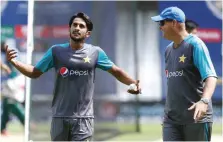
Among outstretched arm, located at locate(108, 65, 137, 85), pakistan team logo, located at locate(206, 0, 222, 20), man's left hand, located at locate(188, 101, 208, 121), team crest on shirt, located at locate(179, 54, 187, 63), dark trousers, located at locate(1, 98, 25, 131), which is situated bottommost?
man's left hand, located at locate(188, 101, 208, 121)

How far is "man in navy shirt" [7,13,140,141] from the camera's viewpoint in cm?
585

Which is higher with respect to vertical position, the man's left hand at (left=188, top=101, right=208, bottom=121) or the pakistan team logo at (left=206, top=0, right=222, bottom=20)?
the pakistan team logo at (left=206, top=0, right=222, bottom=20)

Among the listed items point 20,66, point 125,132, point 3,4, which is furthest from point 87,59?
point 3,4

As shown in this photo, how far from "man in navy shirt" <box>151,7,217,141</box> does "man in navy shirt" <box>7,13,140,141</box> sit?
0.39 meters

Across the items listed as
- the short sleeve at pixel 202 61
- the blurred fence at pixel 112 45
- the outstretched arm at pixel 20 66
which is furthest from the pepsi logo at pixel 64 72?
the blurred fence at pixel 112 45

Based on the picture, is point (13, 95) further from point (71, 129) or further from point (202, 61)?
point (202, 61)

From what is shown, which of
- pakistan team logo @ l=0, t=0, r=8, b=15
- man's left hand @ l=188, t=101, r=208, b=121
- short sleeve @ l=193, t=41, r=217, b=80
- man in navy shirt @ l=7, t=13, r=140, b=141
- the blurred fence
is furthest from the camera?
pakistan team logo @ l=0, t=0, r=8, b=15

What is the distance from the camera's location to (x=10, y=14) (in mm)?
13688

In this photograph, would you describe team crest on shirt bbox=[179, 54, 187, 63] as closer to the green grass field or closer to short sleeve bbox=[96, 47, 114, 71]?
short sleeve bbox=[96, 47, 114, 71]

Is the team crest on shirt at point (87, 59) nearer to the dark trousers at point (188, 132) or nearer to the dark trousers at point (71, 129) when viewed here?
the dark trousers at point (71, 129)

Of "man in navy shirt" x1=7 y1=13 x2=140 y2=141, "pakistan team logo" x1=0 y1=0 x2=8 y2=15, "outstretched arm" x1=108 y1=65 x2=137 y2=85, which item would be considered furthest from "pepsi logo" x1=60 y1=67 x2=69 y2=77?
"pakistan team logo" x1=0 y1=0 x2=8 y2=15

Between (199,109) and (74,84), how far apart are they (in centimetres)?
120

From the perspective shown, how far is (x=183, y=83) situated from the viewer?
226 inches

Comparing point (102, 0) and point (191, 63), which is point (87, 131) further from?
point (102, 0)
